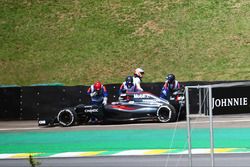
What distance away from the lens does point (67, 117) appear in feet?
80.0

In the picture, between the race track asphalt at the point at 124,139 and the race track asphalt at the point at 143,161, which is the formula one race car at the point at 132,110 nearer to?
the race track asphalt at the point at 124,139

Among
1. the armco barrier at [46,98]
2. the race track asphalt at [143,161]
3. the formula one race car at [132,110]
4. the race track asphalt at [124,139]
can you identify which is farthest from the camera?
the armco barrier at [46,98]

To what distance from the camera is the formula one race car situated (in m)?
23.6

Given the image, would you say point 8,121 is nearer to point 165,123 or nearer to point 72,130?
point 72,130

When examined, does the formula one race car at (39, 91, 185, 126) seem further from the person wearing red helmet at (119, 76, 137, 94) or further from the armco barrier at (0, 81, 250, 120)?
the armco barrier at (0, 81, 250, 120)

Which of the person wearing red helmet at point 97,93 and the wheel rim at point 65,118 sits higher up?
the person wearing red helmet at point 97,93

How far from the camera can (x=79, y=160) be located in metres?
15.1

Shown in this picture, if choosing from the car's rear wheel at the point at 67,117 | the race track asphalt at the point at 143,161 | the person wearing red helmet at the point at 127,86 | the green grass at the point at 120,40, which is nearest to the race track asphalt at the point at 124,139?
the race track asphalt at the point at 143,161

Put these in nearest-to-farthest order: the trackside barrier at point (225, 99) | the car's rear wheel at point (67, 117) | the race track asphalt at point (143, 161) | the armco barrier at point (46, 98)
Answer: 1. the trackside barrier at point (225, 99)
2. the race track asphalt at point (143, 161)
3. the car's rear wheel at point (67, 117)
4. the armco barrier at point (46, 98)

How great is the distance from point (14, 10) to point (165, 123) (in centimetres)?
2557

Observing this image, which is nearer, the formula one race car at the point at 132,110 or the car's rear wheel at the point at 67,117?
the formula one race car at the point at 132,110

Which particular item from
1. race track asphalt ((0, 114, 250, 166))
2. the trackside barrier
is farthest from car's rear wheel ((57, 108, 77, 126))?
the trackside barrier

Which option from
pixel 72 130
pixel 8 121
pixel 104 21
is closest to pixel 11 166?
pixel 72 130

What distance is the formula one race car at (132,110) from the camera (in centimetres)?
2361
